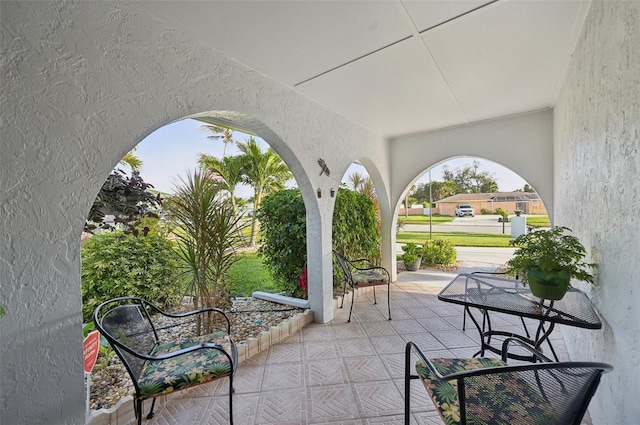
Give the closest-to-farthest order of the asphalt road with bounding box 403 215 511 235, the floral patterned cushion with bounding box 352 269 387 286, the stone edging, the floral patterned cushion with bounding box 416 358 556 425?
the floral patterned cushion with bounding box 416 358 556 425 → the stone edging → the floral patterned cushion with bounding box 352 269 387 286 → the asphalt road with bounding box 403 215 511 235

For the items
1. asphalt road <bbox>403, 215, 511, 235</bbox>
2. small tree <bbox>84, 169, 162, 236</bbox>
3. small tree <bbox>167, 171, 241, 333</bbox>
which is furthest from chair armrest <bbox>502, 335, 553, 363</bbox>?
asphalt road <bbox>403, 215, 511, 235</bbox>

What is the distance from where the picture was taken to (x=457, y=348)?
2.80m

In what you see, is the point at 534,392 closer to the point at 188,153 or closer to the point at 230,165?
the point at 230,165

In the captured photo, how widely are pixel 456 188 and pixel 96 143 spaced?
69.8 ft

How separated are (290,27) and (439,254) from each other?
6263 mm

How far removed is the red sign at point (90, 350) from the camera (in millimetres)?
1586

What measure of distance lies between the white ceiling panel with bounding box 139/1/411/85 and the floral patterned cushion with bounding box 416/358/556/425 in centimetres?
220

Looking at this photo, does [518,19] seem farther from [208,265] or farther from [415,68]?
[208,265]

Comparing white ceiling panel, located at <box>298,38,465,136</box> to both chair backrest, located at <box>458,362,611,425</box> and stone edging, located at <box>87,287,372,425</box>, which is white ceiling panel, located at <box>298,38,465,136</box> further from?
stone edging, located at <box>87,287,372,425</box>

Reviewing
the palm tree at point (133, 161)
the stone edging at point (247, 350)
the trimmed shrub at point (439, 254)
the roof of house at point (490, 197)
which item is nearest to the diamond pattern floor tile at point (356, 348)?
the stone edging at point (247, 350)

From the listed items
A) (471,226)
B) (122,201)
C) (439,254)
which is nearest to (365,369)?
(122,201)

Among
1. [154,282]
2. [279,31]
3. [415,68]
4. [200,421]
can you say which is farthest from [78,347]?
[415,68]

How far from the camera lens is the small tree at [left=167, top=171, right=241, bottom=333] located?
8.14 ft

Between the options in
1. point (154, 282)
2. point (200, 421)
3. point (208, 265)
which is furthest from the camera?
point (154, 282)
